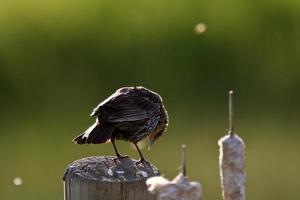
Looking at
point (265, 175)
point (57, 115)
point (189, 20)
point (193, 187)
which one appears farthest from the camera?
point (189, 20)

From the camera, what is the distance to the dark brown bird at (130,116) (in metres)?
5.22

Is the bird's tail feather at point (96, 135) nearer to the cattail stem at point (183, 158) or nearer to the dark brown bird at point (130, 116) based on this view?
the dark brown bird at point (130, 116)

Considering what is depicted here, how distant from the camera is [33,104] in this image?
1123cm

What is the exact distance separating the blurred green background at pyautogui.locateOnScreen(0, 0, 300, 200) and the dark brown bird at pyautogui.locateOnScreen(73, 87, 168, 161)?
4157 mm

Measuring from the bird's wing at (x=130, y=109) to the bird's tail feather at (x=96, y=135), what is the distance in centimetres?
9

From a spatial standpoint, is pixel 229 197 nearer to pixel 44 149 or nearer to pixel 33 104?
pixel 44 149

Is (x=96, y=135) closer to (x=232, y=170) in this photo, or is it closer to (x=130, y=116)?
(x=130, y=116)

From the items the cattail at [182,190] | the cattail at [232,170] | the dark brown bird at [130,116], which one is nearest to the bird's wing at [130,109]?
the dark brown bird at [130,116]

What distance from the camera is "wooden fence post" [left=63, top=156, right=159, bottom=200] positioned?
3932mm

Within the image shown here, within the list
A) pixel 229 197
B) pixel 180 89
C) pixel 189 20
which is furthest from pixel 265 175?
pixel 229 197

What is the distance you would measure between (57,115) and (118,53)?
1030mm

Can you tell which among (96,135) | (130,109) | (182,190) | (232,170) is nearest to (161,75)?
(130,109)

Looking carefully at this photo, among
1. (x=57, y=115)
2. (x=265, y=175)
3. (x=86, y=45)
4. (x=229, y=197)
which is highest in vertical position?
(x=86, y=45)

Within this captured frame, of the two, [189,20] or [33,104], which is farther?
[189,20]
